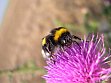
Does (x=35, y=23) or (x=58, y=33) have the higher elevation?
(x=35, y=23)

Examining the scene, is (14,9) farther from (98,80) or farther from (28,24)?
(98,80)

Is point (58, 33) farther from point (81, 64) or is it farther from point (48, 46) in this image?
point (81, 64)

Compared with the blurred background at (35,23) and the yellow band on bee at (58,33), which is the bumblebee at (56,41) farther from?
the blurred background at (35,23)

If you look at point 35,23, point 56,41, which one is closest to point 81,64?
point 56,41

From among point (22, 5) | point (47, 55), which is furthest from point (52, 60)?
point (22, 5)

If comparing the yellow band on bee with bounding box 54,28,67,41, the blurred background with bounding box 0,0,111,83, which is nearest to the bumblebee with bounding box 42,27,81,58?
the yellow band on bee with bounding box 54,28,67,41

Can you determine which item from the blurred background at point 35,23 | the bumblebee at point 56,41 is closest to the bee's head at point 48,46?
the bumblebee at point 56,41
